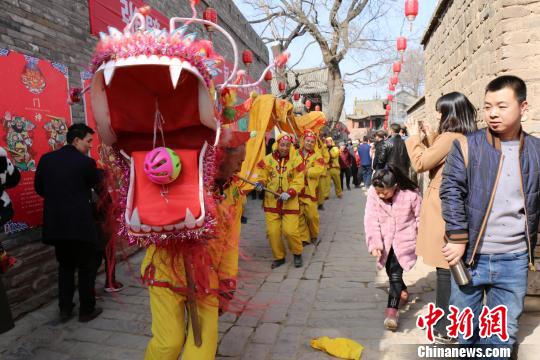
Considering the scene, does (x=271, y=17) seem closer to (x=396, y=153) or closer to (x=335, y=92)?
(x=335, y=92)

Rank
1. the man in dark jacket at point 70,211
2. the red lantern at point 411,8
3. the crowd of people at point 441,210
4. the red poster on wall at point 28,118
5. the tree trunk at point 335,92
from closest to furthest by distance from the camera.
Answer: the crowd of people at point 441,210 < the man in dark jacket at point 70,211 < the red poster on wall at point 28,118 < the red lantern at point 411,8 < the tree trunk at point 335,92

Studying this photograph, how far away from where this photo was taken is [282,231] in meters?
5.35

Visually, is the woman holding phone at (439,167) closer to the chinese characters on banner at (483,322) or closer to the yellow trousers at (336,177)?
the chinese characters on banner at (483,322)

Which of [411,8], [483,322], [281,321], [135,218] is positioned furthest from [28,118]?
[411,8]

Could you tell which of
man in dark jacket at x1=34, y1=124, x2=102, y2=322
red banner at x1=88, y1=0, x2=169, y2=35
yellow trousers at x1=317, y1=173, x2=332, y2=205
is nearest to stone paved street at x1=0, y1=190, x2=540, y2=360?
man in dark jacket at x1=34, y1=124, x2=102, y2=322

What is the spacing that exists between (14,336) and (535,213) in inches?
163

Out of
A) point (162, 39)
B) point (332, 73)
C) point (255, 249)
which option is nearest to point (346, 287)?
point (255, 249)

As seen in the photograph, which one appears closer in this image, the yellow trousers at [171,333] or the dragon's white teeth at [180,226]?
the dragon's white teeth at [180,226]

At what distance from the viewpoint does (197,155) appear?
2041mm

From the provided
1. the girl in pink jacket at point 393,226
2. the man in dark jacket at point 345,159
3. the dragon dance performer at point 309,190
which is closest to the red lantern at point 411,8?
the dragon dance performer at point 309,190

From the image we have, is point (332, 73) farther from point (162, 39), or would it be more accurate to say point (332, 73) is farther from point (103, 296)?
point (162, 39)

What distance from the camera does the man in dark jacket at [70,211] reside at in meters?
3.51

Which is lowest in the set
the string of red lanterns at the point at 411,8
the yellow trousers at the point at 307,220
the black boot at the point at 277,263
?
the black boot at the point at 277,263

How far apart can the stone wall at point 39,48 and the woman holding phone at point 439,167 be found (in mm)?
3658
